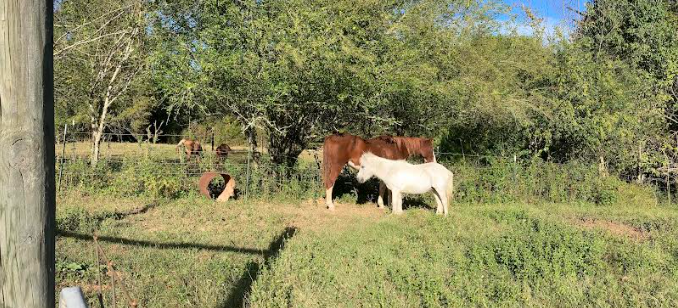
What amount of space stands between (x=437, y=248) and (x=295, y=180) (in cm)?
503

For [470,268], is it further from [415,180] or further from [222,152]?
[222,152]

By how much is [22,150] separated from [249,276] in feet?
13.4

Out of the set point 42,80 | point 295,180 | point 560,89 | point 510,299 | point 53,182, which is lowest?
point 510,299

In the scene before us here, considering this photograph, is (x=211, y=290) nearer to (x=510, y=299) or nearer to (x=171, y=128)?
(x=510, y=299)

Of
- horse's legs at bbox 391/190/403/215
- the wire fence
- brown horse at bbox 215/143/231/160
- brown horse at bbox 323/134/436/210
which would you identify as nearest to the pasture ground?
horse's legs at bbox 391/190/403/215

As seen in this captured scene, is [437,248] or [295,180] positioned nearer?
[437,248]

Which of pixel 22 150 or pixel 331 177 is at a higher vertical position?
pixel 22 150

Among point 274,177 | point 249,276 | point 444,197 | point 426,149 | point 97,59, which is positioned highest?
point 97,59

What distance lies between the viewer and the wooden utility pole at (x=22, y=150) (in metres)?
1.35

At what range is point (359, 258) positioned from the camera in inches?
Result: 231

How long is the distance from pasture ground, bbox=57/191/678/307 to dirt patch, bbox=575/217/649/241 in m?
0.03

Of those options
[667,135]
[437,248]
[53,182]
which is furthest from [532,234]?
[667,135]

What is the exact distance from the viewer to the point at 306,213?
945cm

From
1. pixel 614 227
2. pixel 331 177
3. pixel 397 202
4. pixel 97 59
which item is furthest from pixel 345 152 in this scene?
pixel 97 59
